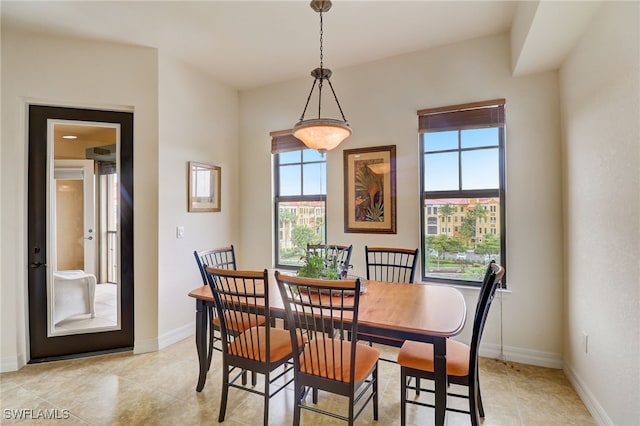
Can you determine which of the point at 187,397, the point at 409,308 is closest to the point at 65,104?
the point at 187,397

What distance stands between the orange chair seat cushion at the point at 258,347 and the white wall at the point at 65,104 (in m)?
1.63

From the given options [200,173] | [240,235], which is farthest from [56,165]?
[240,235]

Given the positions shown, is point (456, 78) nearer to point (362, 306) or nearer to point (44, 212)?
point (362, 306)

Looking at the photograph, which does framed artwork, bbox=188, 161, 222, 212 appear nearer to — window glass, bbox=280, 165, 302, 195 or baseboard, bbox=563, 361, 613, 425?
window glass, bbox=280, 165, 302, 195

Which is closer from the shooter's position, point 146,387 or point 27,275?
point 146,387

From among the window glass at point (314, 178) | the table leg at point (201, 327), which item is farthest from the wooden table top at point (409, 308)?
the window glass at point (314, 178)

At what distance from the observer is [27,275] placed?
2.94 metres

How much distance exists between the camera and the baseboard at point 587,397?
79.0 inches

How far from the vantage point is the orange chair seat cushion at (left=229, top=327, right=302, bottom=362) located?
201 centimetres

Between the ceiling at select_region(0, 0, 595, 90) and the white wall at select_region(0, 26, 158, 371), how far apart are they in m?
0.17

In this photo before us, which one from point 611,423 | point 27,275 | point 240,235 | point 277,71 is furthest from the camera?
point 240,235

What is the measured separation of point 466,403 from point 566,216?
1.72 meters

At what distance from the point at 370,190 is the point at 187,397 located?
2.52m

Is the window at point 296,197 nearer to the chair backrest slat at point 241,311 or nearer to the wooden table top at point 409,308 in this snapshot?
the wooden table top at point 409,308
